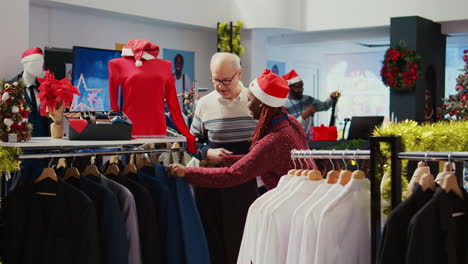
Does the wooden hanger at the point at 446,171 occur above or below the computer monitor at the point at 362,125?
below

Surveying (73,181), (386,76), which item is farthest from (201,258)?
(386,76)

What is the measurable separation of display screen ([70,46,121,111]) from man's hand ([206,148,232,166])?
204cm

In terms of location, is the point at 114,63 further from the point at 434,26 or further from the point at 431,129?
the point at 434,26

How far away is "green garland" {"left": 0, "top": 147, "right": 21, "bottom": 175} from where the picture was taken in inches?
111

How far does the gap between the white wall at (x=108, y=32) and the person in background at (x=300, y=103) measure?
249 cm

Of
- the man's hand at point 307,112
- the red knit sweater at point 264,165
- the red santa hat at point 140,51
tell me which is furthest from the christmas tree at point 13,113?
the man's hand at point 307,112

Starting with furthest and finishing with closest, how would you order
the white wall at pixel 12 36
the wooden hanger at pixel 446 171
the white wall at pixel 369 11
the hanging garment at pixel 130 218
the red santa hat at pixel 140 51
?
the white wall at pixel 369 11
the white wall at pixel 12 36
the red santa hat at pixel 140 51
the hanging garment at pixel 130 218
the wooden hanger at pixel 446 171

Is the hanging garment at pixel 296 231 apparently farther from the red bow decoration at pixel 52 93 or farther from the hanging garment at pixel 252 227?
the red bow decoration at pixel 52 93

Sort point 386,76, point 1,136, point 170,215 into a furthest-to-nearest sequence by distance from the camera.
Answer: point 386,76
point 170,215
point 1,136

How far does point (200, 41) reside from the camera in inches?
417

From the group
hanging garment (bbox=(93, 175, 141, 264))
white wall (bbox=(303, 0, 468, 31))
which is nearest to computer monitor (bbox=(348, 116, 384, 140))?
white wall (bbox=(303, 0, 468, 31))

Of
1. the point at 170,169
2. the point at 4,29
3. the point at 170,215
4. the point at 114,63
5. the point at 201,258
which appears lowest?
the point at 201,258

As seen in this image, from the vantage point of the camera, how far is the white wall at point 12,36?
504 centimetres

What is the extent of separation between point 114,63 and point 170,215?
123cm
